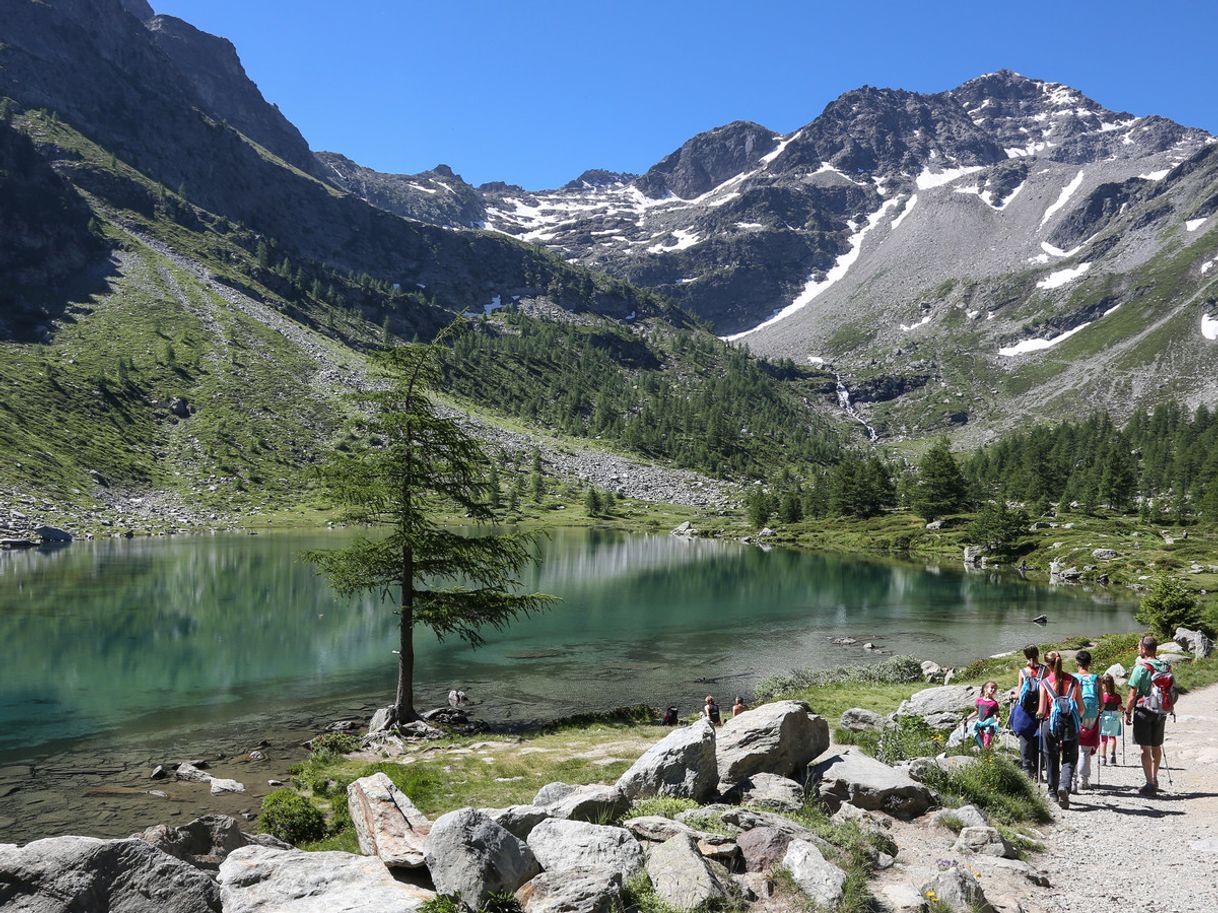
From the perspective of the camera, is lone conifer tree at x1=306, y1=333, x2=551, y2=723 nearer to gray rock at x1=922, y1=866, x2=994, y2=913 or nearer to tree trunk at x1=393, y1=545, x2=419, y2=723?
tree trunk at x1=393, y1=545, x2=419, y2=723

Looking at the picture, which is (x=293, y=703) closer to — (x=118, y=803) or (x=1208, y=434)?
(x=118, y=803)

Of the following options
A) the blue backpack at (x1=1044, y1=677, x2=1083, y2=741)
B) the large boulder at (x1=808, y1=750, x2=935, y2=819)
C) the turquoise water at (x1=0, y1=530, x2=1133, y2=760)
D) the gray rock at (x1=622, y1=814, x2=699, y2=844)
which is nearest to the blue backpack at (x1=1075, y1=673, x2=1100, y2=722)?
the blue backpack at (x1=1044, y1=677, x2=1083, y2=741)

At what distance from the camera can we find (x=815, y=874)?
10711 millimetres

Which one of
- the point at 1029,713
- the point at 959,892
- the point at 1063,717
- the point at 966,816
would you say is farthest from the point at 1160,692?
the point at 959,892

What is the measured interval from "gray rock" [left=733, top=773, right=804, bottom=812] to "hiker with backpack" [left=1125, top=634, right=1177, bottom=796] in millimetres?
8537

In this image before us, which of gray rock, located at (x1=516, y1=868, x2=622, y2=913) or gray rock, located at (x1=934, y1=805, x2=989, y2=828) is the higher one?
gray rock, located at (x1=516, y1=868, x2=622, y2=913)

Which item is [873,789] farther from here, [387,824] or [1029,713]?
[387,824]

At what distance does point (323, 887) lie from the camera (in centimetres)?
963

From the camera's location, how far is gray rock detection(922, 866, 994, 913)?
34.4 feet

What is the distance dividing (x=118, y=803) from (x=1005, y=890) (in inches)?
906

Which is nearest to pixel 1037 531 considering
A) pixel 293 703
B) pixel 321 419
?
pixel 293 703

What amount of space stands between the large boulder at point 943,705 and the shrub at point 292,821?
1937 cm

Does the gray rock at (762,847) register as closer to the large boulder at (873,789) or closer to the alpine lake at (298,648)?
the large boulder at (873,789)

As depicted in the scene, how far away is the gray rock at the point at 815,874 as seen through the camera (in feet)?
33.9
